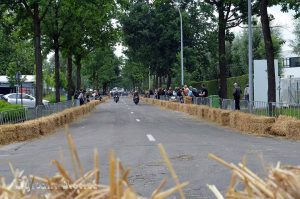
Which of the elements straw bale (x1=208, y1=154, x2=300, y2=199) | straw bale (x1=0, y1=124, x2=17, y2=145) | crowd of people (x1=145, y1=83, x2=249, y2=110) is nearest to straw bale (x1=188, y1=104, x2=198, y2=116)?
crowd of people (x1=145, y1=83, x2=249, y2=110)

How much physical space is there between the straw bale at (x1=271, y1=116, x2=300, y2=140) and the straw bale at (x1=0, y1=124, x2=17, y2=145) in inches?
348

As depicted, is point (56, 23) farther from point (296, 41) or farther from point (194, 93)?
point (296, 41)

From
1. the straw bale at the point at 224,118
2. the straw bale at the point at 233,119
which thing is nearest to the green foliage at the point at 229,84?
the straw bale at the point at 224,118

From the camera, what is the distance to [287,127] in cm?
1775

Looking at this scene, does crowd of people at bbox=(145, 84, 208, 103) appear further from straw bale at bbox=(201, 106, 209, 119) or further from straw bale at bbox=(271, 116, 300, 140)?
straw bale at bbox=(271, 116, 300, 140)

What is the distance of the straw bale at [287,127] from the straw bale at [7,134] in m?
8.84

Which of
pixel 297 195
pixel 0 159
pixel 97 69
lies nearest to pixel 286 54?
pixel 97 69

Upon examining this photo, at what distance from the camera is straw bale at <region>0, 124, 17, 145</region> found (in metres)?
16.9

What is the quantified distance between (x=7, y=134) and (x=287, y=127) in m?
9.09

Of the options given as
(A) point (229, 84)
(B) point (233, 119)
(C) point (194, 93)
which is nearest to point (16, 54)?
(A) point (229, 84)

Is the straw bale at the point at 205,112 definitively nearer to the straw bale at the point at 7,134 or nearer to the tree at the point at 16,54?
the tree at the point at 16,54

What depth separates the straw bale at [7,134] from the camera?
16.9 meters

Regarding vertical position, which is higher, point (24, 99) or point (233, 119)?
point (24, 99)

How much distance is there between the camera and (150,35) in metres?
59.2
